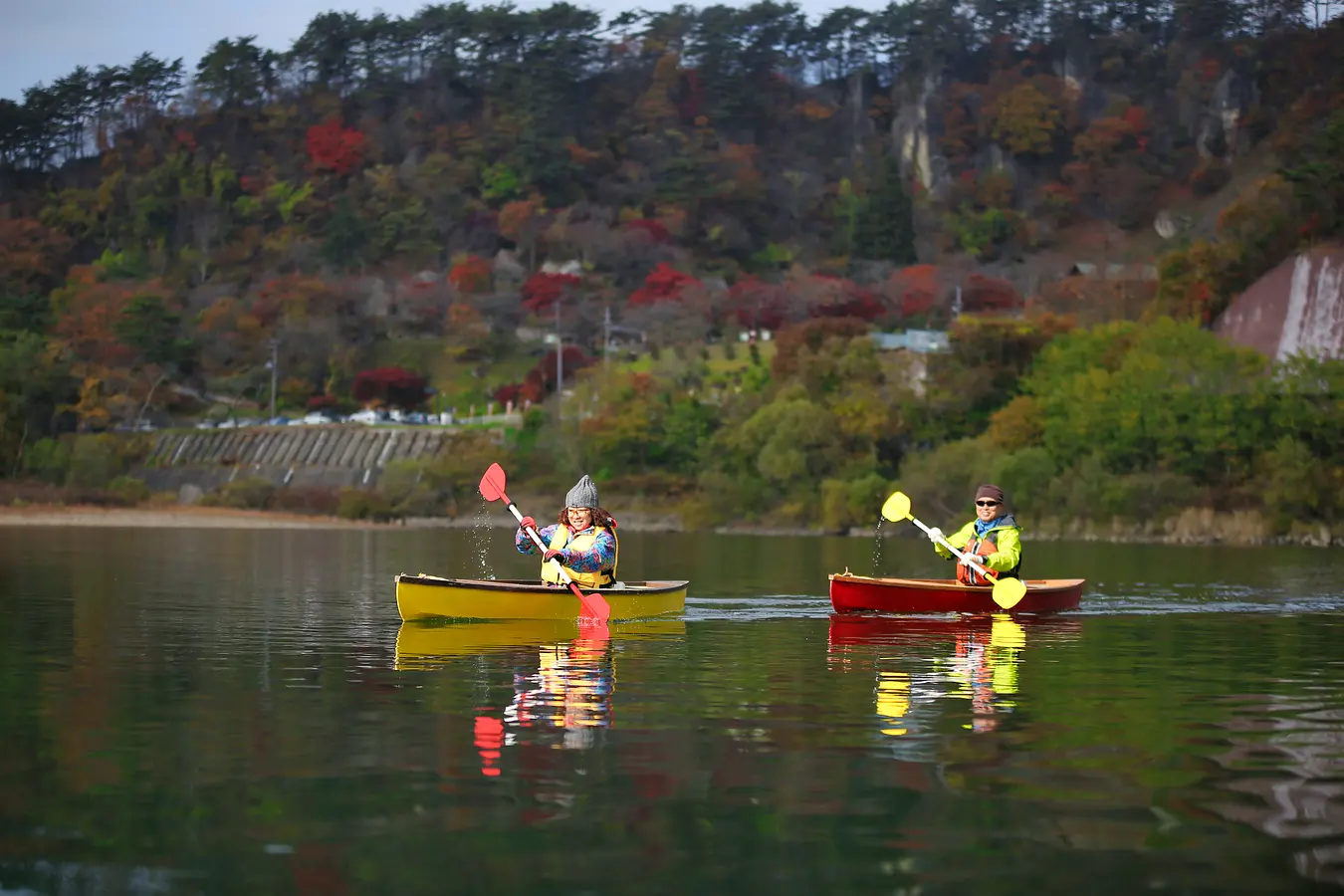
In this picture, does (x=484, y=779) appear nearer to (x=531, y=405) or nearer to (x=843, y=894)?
(x=843, y=894)

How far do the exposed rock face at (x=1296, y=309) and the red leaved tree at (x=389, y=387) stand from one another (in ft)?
200

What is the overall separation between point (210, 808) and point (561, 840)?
2882 millimetres

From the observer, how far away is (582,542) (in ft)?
99.2

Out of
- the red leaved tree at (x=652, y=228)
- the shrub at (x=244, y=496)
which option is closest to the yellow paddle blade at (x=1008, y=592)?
the shrub at (x=244, y=496)

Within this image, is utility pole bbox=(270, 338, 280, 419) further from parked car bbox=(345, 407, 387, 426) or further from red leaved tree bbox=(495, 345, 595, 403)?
red leaved tree bbox=(495, 345, 595, 403)

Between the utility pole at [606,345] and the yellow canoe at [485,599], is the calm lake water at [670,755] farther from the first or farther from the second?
the utility pole at [606,345]

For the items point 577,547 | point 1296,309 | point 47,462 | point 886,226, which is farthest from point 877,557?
point 886,226

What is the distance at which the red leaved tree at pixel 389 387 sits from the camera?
138625mm

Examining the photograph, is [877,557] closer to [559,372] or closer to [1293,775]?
[1293,775]

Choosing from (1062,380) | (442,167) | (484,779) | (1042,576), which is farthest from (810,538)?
(442,167)

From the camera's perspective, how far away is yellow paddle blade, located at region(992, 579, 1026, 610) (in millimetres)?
31422

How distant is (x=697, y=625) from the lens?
32.2 metres

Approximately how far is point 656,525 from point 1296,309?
34.6 meters

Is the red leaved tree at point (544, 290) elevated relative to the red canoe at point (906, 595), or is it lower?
elevated
